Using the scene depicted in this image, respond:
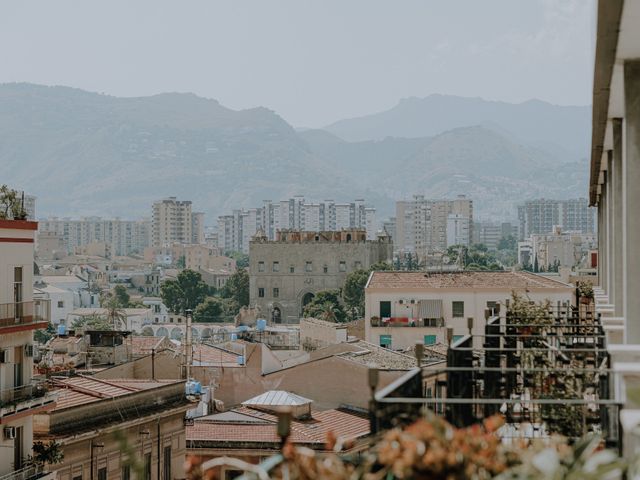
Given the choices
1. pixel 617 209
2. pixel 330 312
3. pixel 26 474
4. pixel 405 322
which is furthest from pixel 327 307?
pixel 617 209

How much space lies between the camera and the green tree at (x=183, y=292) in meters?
146

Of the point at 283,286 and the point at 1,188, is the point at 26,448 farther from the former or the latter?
the point at 283,286

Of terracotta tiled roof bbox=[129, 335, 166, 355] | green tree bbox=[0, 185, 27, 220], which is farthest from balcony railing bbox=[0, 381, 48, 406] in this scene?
terracotta tiled roof bbox=[129, 335, 166, 355]

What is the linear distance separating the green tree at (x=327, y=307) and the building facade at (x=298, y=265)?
503 centimetres

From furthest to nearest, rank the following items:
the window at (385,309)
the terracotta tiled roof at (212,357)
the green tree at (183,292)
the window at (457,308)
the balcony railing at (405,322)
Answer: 1. the green tree at (183,292)
2. the window at (385,309)
3. the window at (457,308)
4. the balcony railing at (405,322)
5. the terracotta tiled roof at (212,357)

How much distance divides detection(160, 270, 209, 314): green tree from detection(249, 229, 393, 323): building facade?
1496 cm

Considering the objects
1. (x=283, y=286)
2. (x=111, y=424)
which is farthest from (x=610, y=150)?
(x=283, y=286)

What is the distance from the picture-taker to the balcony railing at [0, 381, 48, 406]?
61.4 ft

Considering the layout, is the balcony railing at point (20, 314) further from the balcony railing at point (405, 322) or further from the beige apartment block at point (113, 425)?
the balcony railing at point (405, 322)

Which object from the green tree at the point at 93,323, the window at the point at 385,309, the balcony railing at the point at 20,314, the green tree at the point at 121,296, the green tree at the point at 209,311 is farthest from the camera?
the green tree at the point at 121,296

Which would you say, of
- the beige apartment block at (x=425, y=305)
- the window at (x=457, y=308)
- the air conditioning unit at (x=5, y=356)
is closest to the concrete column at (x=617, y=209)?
the air conditioning unit at (x=5, y=356)

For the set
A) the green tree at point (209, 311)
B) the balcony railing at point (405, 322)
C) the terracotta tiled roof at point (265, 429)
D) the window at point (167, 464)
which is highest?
the balcony railing at point (405, 322)

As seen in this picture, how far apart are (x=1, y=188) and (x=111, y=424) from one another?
437 centimetres

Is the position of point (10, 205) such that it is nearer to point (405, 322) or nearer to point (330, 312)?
point (405, 322)
